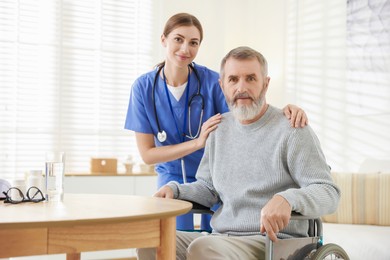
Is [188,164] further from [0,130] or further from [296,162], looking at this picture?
[0,130]

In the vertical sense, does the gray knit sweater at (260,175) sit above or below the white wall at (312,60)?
below

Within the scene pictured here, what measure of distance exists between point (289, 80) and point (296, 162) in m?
2.86

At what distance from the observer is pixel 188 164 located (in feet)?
8.59

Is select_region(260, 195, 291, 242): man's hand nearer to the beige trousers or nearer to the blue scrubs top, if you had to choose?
the beige trousers

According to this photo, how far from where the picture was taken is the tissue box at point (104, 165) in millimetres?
4480

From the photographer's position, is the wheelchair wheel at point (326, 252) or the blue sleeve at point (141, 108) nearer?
the wheelchair wheel at point (326, 252)

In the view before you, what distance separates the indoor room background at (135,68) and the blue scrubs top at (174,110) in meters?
1.73

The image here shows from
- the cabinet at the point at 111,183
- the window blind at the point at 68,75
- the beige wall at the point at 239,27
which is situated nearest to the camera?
the cabinet at the point at 111,183

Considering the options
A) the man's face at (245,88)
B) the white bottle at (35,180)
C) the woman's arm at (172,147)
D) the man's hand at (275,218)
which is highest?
the man's face at (245,88)

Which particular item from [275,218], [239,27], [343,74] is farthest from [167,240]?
[239,27]

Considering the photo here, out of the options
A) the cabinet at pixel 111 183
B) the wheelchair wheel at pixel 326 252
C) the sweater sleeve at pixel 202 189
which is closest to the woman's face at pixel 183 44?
the sweater sleeve at pixel 202 189

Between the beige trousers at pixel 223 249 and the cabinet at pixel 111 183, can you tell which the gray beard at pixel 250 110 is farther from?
the cabinet at pixel 111 183

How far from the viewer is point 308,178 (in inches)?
74.6

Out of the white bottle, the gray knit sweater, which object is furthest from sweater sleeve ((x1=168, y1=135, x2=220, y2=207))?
the white bottle
